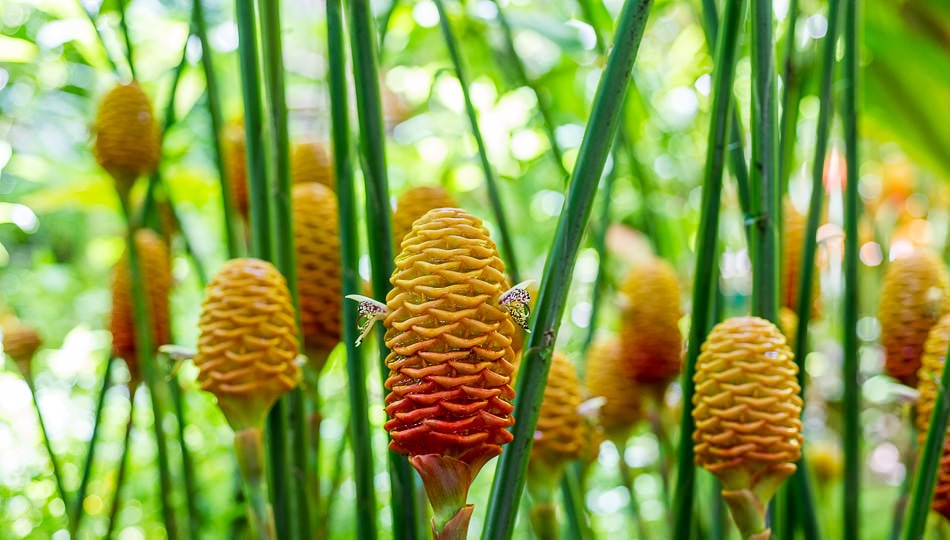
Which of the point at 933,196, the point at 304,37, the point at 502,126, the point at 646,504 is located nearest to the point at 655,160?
the point at 502,126

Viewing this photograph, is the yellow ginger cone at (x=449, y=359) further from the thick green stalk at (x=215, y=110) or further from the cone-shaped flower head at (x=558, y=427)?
the thick green stalk at (x=215, y=110)

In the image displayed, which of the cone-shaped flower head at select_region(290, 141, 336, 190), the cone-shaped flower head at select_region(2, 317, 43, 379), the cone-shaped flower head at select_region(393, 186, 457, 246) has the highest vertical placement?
the cone-shaped flower head at select_region(290, 141, 336, 190)

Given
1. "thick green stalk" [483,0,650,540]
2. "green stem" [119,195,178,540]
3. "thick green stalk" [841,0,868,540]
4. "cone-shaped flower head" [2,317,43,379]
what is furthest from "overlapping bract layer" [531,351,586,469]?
"cone-shaped flower head" [2,317,43,379]

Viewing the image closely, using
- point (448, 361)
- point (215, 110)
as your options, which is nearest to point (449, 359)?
point (448, 361)

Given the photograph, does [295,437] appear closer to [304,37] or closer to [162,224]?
[162,224]

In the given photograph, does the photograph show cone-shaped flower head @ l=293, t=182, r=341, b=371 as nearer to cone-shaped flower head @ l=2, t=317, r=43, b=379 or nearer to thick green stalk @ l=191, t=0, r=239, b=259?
thick green stalk @ l=191, t=0, r=239, b=259

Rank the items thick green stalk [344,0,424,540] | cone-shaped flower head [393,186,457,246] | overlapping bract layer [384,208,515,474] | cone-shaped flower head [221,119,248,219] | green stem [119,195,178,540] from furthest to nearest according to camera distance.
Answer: cone-shaped flower head [221,119,248,219]
green stem [119,195,178,540]
cone-shaped flower head [393,186,457,246]
thick green stalk [344,0,424,540]
overlapping bract layer [384,208,515,474]
